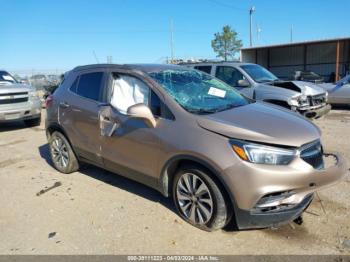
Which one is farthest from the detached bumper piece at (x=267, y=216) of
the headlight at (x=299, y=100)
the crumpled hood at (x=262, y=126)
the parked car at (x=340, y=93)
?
the parked car at (x=340, y=93)

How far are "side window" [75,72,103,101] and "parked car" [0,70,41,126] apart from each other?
17.2ft

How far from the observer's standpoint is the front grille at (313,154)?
3139 mm

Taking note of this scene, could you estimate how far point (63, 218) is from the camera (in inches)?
156

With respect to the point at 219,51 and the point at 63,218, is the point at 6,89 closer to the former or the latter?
the point at 63,218

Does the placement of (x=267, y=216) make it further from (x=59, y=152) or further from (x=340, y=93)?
(x=340, y=93)

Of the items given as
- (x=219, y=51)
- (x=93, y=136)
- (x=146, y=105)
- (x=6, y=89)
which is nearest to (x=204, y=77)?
(x=146, y=105)

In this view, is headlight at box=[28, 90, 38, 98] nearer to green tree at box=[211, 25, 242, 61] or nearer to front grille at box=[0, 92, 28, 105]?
front grille at box=[0, 92, 28, 105]

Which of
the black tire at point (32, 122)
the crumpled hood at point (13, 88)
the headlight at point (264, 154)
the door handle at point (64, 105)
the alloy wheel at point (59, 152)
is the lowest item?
the black tire at point (32, 122)

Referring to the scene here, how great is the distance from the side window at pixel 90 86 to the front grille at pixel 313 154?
2.78 m

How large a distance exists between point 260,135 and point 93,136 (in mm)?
2469

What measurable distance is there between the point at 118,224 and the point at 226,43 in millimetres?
49462

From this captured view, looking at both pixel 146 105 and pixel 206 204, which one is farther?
pixel 146 105

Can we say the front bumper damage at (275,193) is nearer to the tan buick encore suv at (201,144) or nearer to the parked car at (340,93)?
the tan buick encore suv at (201,144)

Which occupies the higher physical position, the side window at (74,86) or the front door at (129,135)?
the side window at (74,86)
